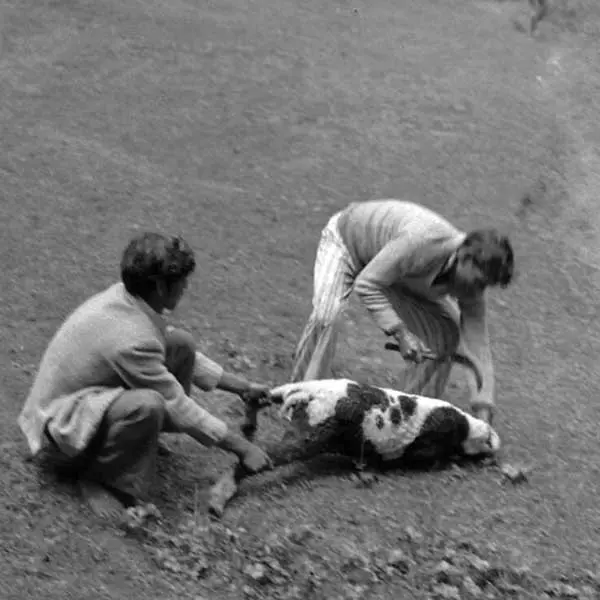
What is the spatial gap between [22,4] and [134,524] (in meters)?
9.03

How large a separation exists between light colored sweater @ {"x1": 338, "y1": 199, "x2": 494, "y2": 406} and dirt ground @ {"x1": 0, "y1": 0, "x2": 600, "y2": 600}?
628mm

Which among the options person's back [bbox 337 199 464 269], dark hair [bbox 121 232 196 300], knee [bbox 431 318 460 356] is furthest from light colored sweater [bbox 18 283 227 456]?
knee [bbox 431 318 460 356]

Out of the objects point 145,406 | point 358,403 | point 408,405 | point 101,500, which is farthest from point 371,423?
point 101,500

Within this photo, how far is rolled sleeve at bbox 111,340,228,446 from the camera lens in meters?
5.09

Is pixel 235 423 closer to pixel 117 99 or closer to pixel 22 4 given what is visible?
pixel 117 99

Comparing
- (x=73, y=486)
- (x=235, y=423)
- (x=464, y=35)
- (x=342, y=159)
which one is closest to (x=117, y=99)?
(x=342, y=159)

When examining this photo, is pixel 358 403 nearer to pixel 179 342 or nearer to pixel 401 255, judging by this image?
pixel 401 255

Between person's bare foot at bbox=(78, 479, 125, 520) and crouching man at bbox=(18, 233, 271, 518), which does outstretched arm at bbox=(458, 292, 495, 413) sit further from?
person's bare foot at bbox=(78, 479, 125, 520)

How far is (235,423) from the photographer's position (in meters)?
6.27

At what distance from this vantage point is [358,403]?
18.8ft

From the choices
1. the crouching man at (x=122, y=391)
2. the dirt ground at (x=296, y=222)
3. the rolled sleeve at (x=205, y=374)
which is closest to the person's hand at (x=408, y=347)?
the dirt ground at (x=296, y=222)

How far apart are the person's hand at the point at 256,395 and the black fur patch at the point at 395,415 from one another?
581mm

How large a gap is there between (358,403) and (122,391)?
3.86ft

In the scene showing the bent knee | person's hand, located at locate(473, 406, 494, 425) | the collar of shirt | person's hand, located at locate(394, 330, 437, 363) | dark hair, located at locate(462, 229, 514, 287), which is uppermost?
dark hair, located at locate(462, 229, 514, 287)
